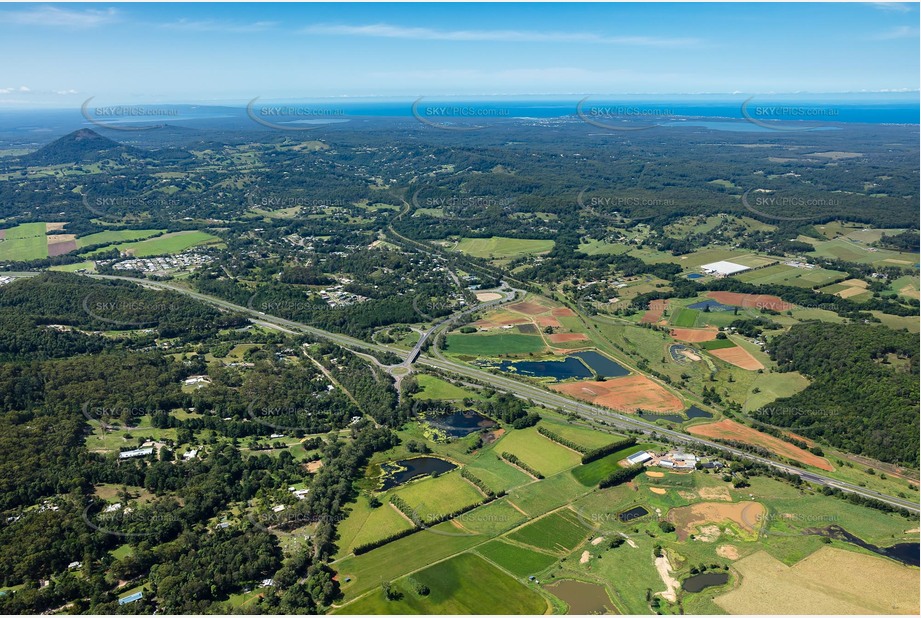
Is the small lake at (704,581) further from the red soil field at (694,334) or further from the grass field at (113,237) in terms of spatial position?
the grass field at (113,237)

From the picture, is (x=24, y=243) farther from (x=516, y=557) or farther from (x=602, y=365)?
(x=516, y=557)

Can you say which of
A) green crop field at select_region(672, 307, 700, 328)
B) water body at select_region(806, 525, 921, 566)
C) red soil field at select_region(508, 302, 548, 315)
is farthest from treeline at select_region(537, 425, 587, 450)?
green crop field at select_region(672, 307, 700, 328)

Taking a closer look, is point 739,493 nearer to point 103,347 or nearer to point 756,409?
point 756,409

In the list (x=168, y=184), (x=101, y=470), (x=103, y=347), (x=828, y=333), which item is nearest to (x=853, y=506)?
(x=828, y=333)

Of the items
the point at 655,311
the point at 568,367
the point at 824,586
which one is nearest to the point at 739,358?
the point at 655,311

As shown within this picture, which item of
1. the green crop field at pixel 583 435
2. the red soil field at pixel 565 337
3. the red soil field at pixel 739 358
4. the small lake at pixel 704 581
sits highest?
the red soil field at pixel 739 358

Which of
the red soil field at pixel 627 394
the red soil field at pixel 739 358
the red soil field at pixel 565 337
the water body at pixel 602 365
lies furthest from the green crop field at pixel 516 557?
the red soil field at pixel 739 358
